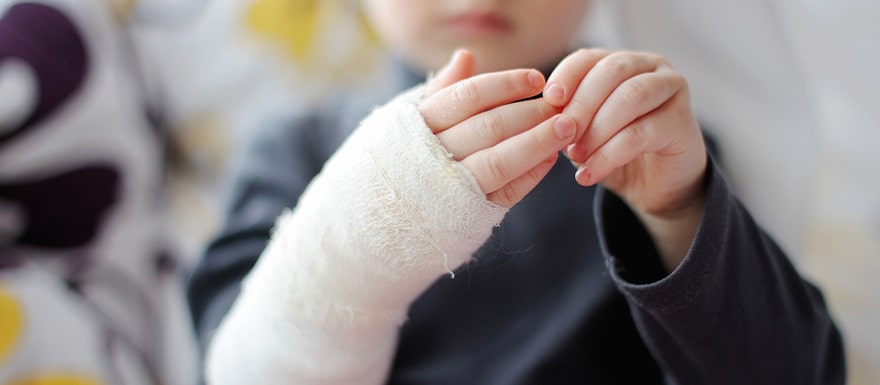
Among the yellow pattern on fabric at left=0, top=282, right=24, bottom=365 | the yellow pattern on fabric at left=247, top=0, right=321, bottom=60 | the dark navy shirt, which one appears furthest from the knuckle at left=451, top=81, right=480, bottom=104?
the yellow pattern on fabric at left=247, top=0, right=321, bottom=60

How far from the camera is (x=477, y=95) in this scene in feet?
1.21

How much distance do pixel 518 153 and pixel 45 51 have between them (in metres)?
0.48

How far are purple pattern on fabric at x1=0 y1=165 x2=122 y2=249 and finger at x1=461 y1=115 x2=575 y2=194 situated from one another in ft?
1.46

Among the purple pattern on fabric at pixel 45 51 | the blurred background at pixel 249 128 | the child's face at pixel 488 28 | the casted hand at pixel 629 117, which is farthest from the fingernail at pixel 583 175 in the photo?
the purple pattern on fabric at pixel 45 51

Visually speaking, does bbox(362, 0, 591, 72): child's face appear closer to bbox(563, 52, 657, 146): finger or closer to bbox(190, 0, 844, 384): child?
bbox(190, 0, 844, 384): child

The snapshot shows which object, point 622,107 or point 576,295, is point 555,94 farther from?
point 576,295

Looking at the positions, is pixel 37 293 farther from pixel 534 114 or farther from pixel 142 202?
pixel 534 114

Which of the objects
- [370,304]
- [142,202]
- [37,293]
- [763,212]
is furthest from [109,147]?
[763,212]

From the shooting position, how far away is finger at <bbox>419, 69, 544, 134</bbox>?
0.37 m

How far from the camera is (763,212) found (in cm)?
64

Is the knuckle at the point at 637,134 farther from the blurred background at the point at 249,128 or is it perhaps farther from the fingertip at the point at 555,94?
the blurred background at the point at 249,128

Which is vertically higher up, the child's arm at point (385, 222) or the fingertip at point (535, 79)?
the fingertip at point (535, 79)

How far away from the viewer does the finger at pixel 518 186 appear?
365mm

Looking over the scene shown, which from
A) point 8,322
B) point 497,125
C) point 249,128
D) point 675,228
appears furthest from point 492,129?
point 249,128
